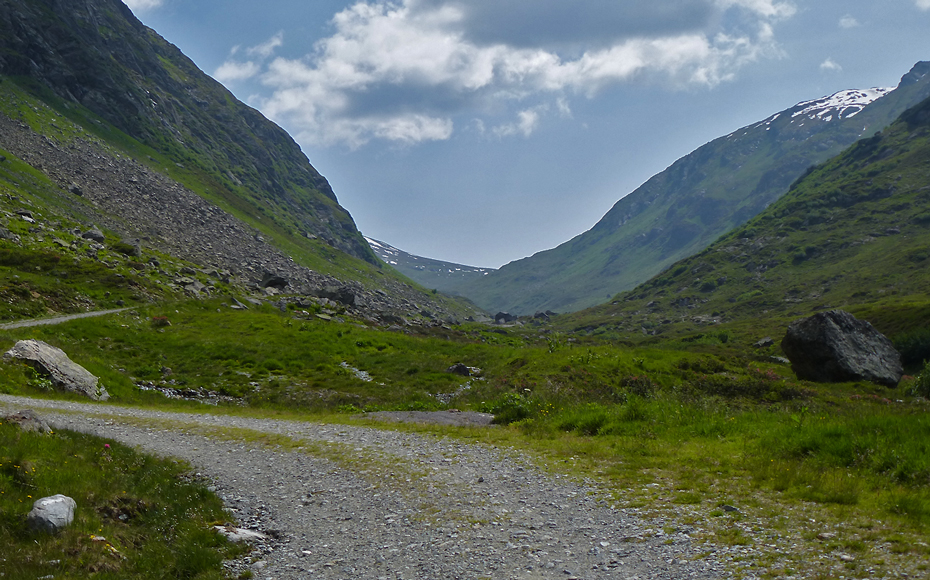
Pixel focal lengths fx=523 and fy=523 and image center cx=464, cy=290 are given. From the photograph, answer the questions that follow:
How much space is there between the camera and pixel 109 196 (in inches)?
3821

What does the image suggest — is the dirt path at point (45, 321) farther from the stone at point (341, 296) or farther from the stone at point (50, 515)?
the stone at point (341, 296)

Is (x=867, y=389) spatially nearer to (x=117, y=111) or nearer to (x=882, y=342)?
(x=882, y=342)

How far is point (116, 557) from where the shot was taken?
8.09 meters

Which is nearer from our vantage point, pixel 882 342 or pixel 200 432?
pixel 200 432

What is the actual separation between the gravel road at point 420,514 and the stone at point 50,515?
2.99 metres

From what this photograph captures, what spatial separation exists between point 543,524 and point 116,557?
7041 mm

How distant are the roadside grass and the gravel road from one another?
922mm

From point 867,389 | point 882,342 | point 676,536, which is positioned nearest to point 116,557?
point 676,536

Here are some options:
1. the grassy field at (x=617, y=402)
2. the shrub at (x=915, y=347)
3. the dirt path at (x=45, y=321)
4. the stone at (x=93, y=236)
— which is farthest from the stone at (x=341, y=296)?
the shrub at (x=915, y=347)

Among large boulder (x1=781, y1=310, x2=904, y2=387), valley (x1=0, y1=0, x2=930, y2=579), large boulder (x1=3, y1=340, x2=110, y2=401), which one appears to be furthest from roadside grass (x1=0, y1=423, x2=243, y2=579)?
large boulder (x1=781, y1=310, x2=904, y2=387)

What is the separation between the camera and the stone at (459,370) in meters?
36.0

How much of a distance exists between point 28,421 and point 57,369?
51.2 ft

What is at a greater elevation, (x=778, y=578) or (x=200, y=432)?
(x=200, y=432)

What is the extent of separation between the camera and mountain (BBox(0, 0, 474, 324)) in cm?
5006
